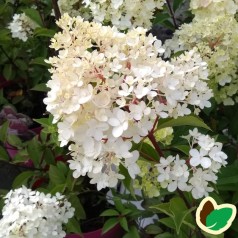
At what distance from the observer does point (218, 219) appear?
2.63 feet

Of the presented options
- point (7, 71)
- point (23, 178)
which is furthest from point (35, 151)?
point (7, 71)

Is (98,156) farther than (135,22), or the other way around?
(135,22)

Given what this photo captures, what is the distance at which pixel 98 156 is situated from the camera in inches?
33.7

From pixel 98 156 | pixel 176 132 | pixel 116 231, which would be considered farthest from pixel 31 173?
pixel 98 156

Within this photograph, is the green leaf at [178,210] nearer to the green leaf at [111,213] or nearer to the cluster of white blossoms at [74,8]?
the green leaf at [111,213]

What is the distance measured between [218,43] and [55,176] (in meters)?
0.53

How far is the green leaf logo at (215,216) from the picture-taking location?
2.58 feet

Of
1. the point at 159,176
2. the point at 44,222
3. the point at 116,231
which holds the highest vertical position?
the point at 159,176

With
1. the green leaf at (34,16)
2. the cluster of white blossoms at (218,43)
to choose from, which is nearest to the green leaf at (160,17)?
the cluster of white blossoms at (218,43)

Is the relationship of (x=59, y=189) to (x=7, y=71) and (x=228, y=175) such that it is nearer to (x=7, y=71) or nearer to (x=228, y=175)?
(x=228, y=175)

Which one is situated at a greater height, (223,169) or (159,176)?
(159,176)

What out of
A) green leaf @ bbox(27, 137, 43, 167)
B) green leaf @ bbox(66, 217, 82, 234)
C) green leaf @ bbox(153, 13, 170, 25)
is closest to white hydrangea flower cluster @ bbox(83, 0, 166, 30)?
green leaf @ bbox(153, 13, 170, 25)

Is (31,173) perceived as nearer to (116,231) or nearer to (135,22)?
(116,231)

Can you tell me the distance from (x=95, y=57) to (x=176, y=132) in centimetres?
54
